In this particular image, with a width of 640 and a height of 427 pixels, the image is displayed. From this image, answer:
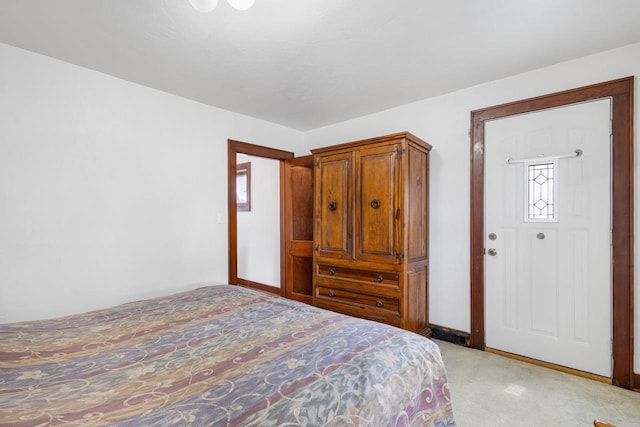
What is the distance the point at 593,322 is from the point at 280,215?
329cm

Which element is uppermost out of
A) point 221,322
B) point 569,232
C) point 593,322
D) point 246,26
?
point 246,26

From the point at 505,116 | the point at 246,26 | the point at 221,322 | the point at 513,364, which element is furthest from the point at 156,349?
the point at 505,116

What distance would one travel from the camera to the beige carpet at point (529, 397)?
182 cm

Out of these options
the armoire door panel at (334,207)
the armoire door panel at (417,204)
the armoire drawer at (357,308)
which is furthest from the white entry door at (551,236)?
the armoire door panel at (334,207)

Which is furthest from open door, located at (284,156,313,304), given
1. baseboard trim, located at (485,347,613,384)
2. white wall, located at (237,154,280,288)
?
baseboard trim, located at (485,347,613,384)

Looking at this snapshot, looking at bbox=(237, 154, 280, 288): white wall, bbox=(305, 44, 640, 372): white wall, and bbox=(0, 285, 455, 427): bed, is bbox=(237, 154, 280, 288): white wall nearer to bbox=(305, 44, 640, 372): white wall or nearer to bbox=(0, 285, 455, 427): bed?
bbox=(305, 44, 640, 372): white wall

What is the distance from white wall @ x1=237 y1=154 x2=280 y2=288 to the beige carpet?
108 inches

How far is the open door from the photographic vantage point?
387 cm

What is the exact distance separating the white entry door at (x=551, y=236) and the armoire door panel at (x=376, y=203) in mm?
913

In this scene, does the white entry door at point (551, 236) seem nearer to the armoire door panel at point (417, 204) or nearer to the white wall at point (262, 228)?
the armoire door panel at point (417, 204)

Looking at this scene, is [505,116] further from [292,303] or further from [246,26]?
[292,303]

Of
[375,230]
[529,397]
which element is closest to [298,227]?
[375,230]

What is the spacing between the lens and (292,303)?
190cm

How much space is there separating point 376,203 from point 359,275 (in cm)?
73
